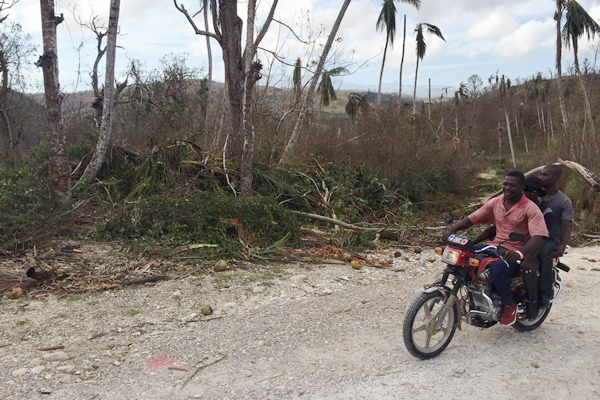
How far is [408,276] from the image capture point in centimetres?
689

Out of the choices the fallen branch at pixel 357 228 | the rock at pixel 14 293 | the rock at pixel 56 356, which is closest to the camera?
the rock at pixel 56 356

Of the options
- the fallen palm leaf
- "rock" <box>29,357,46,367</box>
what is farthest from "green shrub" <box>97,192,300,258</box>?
"rock" <box>29,357,46,367</box>

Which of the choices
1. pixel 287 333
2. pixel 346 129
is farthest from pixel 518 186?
pixel 346 129

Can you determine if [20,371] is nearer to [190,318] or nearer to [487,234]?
[190,318]

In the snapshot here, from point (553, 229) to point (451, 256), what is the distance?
1.35 metres

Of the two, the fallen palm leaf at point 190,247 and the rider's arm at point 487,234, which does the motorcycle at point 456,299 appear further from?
the fallen palm leaf at point 190,247

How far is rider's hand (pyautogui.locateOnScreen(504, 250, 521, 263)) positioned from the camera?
3672mm

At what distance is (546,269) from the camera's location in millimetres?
4133

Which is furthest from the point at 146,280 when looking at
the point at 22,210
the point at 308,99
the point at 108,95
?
the point at 308,99

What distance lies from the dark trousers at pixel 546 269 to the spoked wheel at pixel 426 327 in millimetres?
942

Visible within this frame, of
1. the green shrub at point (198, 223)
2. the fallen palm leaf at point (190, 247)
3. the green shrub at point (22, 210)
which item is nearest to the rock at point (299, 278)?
the green shrub at point (198, 223)

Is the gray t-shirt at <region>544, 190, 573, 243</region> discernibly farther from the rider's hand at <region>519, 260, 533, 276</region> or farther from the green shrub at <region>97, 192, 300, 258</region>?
the green shrub at <region>97, 192, 300, 258</region>

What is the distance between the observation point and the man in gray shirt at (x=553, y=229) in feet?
13.6

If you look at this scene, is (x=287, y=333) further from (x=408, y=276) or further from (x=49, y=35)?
(x=49, y=35)
